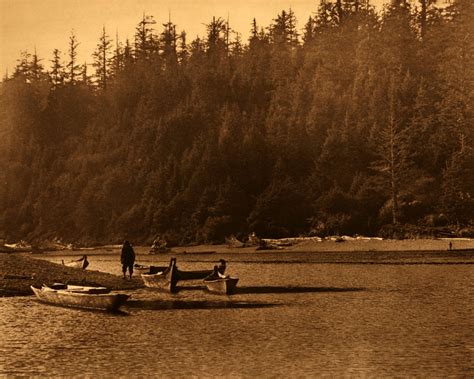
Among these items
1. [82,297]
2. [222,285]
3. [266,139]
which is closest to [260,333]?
[82,297]

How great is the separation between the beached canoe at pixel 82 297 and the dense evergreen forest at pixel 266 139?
50.2 m

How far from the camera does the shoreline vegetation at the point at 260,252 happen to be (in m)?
42.7

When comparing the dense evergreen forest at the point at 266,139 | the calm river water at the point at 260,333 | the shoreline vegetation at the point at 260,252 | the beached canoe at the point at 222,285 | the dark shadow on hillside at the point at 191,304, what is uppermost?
the dense evergreen forest at the point at 266,139

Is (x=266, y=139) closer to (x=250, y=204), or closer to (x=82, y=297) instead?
(x=250, y=204)

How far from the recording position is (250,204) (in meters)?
92.8

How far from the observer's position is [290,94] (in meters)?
107

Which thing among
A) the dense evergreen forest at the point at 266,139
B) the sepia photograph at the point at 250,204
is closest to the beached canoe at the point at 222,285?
the sepia photograph at the point at 250,204

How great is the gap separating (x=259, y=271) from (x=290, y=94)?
5592cm

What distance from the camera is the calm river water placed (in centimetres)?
1955

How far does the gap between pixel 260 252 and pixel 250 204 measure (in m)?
16.7

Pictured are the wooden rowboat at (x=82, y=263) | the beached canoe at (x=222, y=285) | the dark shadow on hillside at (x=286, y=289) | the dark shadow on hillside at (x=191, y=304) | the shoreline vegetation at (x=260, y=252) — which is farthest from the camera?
the wooden rowboat at (x=82, y=263)

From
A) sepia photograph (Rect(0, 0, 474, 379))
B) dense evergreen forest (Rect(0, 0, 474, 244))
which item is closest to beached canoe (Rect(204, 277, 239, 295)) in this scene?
sepia photograph (Rect(0, 0, 474, 379))

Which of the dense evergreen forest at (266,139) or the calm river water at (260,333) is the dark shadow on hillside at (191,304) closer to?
the calm river water at (260,333)

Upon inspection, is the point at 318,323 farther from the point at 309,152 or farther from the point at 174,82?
the point at 174,82
